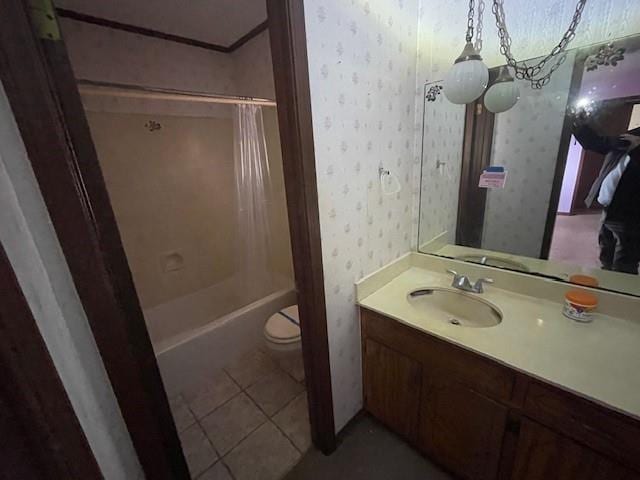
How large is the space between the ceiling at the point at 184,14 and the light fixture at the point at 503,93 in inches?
56.0

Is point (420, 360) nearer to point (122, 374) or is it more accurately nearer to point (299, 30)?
point (122, 374)

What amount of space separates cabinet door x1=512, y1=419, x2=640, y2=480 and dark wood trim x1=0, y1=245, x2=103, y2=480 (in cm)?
125

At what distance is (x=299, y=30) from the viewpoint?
2.86 feet

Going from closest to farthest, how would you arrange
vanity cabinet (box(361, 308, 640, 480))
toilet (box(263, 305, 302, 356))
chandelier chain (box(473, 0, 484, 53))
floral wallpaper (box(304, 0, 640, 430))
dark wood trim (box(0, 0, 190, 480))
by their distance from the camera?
dark wood trim (box(0, 0, 190, 480)), vanity cabinet (box(361, 308, 640, 480)), floral wallpaper (box(304, 0, 640, 430)), chandelier chain (box(473, 0, 484, 53)), toilet (box(263, 305, 302, 356))

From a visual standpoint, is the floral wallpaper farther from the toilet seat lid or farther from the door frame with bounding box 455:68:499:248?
the toilet seat lid

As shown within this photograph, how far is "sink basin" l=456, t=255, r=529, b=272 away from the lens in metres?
1.32

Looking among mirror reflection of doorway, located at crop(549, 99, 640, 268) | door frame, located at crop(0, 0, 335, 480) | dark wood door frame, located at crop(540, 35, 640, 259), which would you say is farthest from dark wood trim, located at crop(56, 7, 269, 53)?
mirror reflection of doorway, located at crop(549, 99, 640, 268)

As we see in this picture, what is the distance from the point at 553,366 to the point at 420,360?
0.45 metres

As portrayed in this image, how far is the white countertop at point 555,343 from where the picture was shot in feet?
2.63

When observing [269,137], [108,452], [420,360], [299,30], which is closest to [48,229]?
[108,452]

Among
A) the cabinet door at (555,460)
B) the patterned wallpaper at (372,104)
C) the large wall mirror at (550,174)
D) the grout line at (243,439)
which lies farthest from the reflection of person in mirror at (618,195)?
the grout line at (243,439)

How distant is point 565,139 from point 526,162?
15 centimetres

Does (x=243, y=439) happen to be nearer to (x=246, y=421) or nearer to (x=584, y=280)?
(x=246, y=421)

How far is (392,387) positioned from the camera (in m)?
→ 1.33
